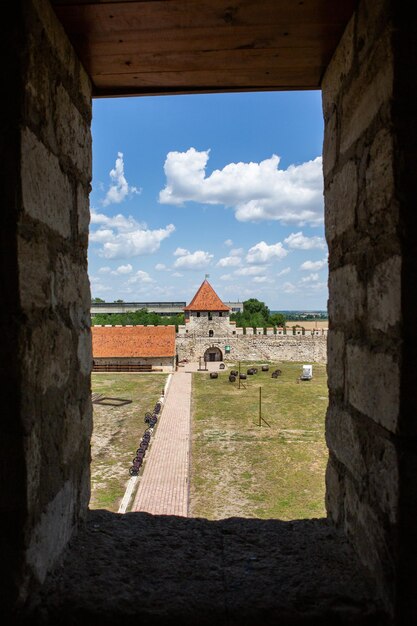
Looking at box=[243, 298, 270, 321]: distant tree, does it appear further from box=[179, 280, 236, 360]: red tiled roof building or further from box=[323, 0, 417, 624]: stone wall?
box=[323, 0, 417, 624]: stone wall

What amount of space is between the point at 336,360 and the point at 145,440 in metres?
12.2

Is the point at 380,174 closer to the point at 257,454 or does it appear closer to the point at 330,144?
the point at 330,144

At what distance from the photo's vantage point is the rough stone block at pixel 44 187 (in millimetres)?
1252

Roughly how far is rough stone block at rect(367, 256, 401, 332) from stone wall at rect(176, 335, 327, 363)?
1232 inches

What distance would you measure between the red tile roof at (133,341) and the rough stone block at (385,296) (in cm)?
2775

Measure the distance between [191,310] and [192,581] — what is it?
103 ft

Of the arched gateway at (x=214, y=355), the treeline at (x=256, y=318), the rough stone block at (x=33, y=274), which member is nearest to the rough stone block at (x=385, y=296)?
the rough stone block at (x=33, y=274)

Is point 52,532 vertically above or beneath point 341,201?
beneath

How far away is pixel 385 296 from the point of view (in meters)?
1.26

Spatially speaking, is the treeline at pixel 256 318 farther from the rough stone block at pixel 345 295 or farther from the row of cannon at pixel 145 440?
the rough stone block at pixel 345 295

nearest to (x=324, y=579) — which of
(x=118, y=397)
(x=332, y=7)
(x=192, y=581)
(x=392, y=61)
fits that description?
(x=192, y=581)

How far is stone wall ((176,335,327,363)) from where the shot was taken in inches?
1286

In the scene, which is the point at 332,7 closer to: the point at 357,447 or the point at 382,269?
the point at 382,269

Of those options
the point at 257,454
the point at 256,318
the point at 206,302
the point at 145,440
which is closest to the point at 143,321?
the point at 256,318
